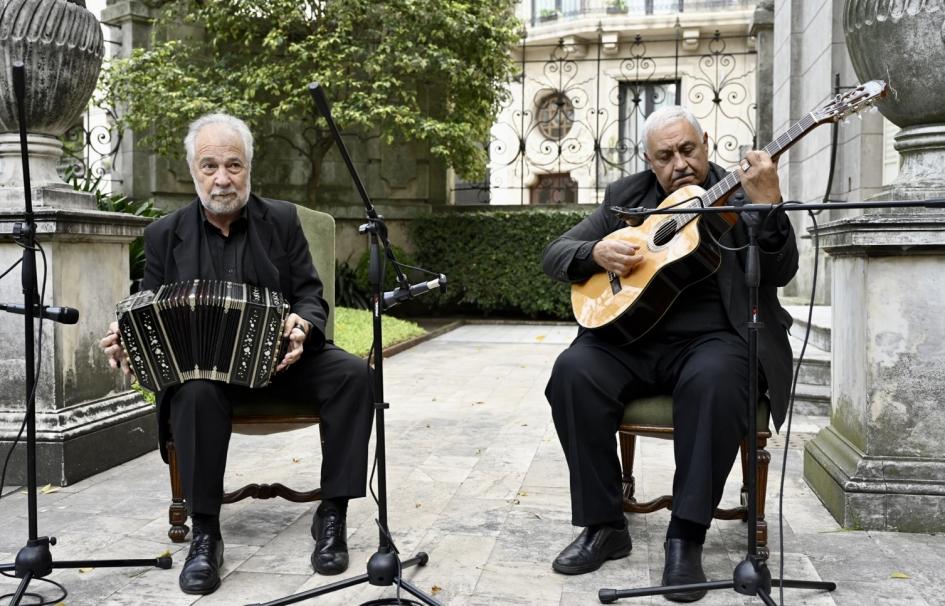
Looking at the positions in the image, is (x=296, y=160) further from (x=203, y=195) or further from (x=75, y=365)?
(x=203, y=195)

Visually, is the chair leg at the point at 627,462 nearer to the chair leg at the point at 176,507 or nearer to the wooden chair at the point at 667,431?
the wooden chair at the point at 667,431

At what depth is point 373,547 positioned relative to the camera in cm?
339

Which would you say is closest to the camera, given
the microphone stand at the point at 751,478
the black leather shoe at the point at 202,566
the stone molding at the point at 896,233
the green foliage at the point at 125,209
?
the microphone stand at the point at 751,478

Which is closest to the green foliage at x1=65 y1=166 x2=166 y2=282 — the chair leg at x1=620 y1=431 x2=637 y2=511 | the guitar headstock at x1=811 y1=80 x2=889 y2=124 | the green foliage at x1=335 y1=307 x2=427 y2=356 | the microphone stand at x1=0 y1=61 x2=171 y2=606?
the green foliage at x1=335 y1=307 x2=427 y2=356

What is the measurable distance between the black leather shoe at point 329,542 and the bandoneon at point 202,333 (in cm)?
55

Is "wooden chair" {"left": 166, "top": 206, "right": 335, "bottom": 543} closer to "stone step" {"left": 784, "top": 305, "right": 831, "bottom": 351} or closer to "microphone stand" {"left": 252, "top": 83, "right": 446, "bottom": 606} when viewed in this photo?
"microphone stand" {"left": 252, "top": 83, "right": 446, "bottom": 606}

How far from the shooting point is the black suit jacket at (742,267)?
3137mm

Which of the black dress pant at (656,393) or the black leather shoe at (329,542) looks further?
the black leather shoe at (329,542)

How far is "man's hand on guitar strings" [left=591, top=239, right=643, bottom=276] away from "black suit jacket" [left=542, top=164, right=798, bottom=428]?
0.29 ft

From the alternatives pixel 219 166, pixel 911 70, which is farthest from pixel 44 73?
pixel 911 70

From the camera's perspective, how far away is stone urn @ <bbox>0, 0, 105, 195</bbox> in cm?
427

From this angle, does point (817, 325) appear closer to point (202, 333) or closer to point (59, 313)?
point (202, 333)

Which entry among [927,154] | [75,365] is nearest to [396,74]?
[75,365]

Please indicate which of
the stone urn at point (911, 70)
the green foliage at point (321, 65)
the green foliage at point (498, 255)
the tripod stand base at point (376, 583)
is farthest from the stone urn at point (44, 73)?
the green foliage at point (498, 255)
